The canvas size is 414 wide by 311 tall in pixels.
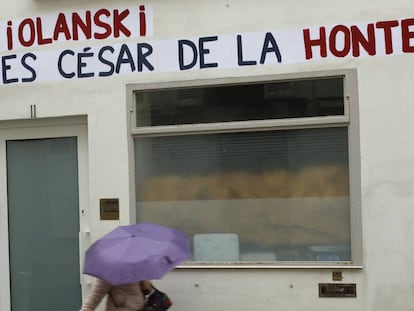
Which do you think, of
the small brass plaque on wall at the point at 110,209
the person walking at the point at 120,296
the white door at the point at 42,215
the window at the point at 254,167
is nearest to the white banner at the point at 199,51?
the window at the point at 254,167

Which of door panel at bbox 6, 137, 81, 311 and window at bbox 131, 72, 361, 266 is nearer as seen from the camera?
window at bbox 131, 72, 361, 266

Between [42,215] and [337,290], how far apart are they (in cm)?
294

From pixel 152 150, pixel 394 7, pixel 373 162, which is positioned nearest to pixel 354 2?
pixel 394 7

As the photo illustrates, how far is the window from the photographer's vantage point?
5.43m

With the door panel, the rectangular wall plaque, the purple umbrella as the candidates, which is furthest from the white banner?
the rectangular wall plaque

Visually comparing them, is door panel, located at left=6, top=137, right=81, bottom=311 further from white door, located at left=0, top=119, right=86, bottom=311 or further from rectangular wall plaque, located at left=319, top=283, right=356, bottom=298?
rectangular wall plaque, located at left=319, top=283, right=356, bottom=298

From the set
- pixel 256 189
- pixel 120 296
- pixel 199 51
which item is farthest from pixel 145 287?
pixel 199 51

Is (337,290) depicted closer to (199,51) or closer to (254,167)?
(254,167)

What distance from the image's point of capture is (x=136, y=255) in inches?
164

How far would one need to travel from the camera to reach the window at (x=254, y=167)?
543 centimetres

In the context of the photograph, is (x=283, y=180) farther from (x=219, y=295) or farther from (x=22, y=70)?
(x=22, y=70)

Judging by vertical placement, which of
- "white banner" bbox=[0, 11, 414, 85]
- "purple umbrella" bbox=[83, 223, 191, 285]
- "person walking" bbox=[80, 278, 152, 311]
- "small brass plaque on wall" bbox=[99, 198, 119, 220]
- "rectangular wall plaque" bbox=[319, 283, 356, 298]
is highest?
"white banner" bbox=[0, 11, 414, 85]

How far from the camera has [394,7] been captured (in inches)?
207

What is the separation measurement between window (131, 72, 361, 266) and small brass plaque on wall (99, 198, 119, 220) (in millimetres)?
217
